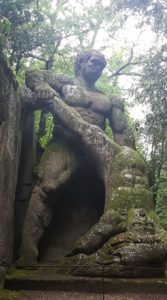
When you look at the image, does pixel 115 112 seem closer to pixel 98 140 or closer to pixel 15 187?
pixel 98 140

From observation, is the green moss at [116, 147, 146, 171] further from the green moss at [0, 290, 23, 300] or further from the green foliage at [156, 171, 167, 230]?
the green foliage at [156, 171, 167, 230]

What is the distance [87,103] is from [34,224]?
2.79 m

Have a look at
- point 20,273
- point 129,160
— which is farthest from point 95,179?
point 20,273

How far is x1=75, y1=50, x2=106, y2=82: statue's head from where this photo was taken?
815 cm

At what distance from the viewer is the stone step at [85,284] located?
4.99 meters

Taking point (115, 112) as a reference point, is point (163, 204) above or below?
below

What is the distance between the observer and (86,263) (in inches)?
211

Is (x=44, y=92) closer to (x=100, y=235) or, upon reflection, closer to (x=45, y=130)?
(x=100, y=235)

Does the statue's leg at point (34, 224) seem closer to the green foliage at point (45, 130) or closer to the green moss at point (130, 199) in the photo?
the green moss at point (130, 199)

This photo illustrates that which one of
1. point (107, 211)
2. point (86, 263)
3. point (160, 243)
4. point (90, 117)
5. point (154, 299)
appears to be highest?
point (90, 117)

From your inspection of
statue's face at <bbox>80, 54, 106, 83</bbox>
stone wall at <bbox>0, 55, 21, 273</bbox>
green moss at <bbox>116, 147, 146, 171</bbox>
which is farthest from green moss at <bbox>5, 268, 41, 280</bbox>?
statue's face at <bbox>80, 54, 106, 83</bbox>

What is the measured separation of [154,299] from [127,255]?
0.64m

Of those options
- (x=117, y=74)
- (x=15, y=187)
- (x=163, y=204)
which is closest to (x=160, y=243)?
(x=15, y=187)

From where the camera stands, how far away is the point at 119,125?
8.34m
